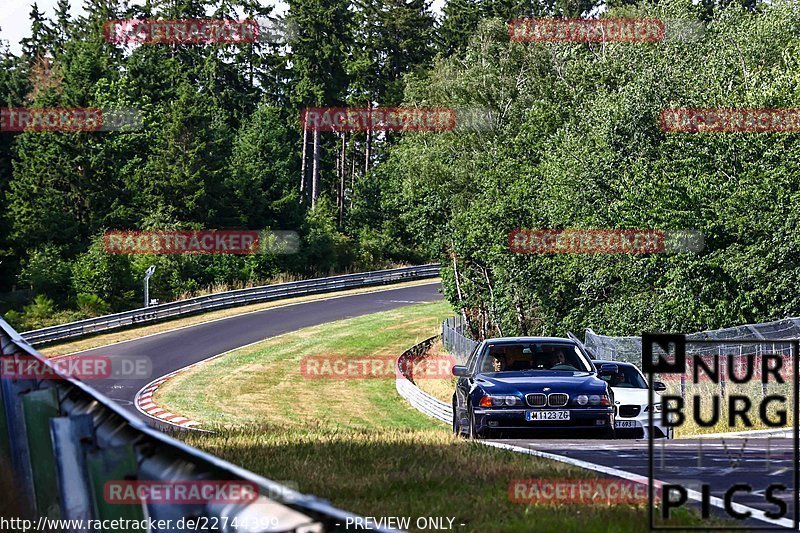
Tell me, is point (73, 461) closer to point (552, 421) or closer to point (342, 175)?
point (552, 421)

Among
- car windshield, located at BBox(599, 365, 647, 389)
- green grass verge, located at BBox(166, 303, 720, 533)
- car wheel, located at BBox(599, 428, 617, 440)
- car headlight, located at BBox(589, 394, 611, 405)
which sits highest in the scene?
green grass verge, located at BBox(166, 303, 720, 533)

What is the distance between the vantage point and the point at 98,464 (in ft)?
13.6

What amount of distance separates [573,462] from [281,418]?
23173mm

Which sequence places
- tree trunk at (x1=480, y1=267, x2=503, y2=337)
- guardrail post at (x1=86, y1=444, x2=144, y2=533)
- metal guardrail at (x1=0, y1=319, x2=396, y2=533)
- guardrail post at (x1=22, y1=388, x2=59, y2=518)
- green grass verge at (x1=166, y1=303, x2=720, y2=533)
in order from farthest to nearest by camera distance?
tree trunk at (x1=480, y1=267, x2=503, y2=337) < green grass verge at (x1=166, y1=303, x2=720, y2=533) < guardrail post at (x1=22, y1=388, x2=59, y2=518) < guardrail post at (x1=86, y1=444, x2=144, y2=533) < metal guardrail at (x1=0, y1=319, x2=396, y2=533)

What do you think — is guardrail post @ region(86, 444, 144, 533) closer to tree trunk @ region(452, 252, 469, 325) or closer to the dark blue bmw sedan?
the dark blue bmw sedan

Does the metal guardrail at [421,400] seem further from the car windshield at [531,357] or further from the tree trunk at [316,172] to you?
the tree trunk at [316,172]

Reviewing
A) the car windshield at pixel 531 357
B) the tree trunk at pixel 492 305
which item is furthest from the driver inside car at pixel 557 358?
the tree trunk at pixel 492 305

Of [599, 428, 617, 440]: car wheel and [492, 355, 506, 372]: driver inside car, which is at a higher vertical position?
[492, 355, 506, 372]: driver inside car

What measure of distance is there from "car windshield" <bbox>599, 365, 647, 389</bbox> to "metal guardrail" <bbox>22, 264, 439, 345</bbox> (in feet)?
103

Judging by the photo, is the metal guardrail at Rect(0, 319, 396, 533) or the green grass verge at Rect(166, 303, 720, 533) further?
the green grass verge at Rect(166, 303, 720, 533)

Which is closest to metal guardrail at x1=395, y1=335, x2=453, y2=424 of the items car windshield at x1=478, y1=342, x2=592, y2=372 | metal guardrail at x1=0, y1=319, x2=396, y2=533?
car windshield at x1=478, y1=342, x2=592, y2=372

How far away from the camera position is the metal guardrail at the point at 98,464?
302 centimetres

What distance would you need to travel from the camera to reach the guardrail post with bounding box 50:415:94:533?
170 inches

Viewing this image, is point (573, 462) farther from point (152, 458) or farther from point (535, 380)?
point (152, 458)
